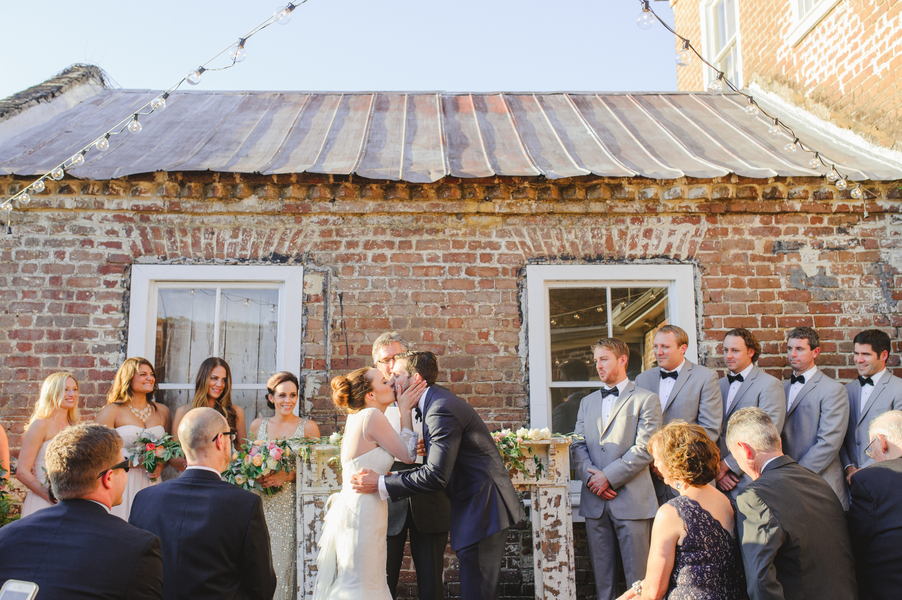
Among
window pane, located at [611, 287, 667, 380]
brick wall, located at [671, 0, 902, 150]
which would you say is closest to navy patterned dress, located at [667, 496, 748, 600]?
window pane, located at [611, 287, 667, 380]

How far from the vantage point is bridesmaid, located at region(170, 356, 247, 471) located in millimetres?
4840

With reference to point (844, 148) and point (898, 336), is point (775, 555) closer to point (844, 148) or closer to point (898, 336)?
Answer: point (898, 336)

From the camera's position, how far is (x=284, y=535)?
438 cm

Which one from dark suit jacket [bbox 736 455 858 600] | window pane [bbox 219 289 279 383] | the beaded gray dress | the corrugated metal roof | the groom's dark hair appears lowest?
the beaded gray dress

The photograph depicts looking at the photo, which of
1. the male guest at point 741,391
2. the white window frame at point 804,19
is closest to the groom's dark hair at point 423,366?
the male guest at point 741,391

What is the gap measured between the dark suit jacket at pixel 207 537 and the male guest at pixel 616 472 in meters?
2.36

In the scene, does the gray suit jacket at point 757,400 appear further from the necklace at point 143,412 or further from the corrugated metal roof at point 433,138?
the necklace at point 143,412

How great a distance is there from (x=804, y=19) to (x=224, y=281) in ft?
21.1

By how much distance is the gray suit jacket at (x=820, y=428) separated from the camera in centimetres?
450

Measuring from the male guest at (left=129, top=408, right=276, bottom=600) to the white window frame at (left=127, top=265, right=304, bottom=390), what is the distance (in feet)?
8.25

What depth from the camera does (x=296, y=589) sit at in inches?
169

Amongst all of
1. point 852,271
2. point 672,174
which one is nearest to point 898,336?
point 852,271

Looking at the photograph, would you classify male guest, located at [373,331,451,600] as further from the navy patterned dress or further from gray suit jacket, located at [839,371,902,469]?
gray suit jacket, located at [839,371,902,469]

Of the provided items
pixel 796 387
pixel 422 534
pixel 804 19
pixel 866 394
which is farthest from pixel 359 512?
pixel 804 19
